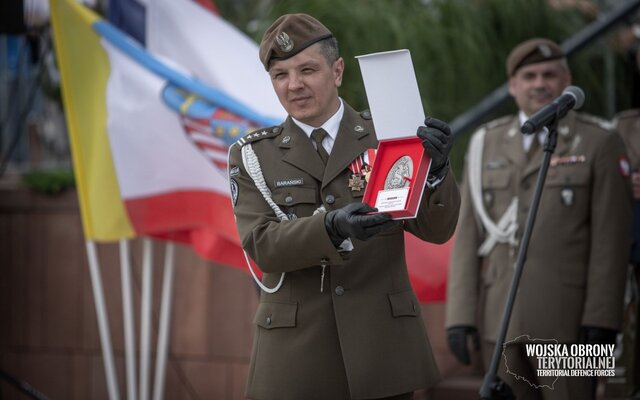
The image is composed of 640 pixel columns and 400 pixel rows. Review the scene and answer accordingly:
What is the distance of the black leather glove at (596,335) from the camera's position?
164 inches

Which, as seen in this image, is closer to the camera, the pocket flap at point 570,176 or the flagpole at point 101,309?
the pocket flap at point 570,176

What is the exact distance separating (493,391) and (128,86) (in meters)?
2.88

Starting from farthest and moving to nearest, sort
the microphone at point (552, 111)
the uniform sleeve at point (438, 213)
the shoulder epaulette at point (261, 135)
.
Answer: the microphone at point (552, 111)
the shoulder epaulette at point (261, 135)
the uniform sleeve at point (438, 213)

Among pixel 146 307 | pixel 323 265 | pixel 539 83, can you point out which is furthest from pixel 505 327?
pixel 146 307

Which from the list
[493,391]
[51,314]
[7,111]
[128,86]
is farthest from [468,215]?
[7,111]

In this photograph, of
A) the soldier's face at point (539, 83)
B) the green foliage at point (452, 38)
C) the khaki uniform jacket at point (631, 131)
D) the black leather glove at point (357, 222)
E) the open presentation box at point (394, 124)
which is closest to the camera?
the black leather glove at point (357, 222)

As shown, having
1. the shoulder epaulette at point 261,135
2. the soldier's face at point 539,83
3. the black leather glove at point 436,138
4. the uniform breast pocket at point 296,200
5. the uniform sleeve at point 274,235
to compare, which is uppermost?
the soldier's face at point 539,83

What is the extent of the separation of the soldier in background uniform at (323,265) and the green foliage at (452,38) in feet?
11.2

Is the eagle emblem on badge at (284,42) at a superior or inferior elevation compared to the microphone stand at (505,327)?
superior

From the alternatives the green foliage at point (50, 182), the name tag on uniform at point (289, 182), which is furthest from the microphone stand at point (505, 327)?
the green foliage at point (50, 182)

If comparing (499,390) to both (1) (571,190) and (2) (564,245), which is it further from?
(1) (571,190)

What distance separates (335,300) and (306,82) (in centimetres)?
60

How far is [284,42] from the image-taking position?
3047 millimetres

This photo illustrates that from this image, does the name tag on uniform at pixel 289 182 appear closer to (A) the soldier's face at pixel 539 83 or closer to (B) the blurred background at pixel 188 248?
(A) the soldier's face at pixel 539 83
